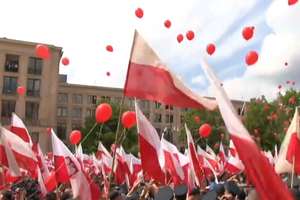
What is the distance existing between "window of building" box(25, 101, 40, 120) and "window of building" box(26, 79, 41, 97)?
45.6 inches

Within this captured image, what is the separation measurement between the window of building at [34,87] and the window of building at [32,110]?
1.16 m

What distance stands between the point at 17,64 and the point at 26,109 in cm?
581

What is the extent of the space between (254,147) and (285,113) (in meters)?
51.9

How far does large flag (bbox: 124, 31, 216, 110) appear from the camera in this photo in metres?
5.64

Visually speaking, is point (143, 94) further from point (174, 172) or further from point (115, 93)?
point (115, 93)

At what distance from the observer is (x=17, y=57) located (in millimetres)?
66938

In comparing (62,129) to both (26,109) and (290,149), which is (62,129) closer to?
(26,109)

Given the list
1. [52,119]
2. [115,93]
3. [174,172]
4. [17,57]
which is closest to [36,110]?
[52,119]

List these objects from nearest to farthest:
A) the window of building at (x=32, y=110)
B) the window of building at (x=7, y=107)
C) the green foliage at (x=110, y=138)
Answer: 1. the green foliage at (x=110, y=138)
2. the window of building at (x=7, y=107)
3. the window of building at (x=32, y=110)

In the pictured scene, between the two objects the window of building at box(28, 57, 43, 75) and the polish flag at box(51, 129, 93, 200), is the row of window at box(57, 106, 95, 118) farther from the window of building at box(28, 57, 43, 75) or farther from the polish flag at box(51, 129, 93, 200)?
the polish flag at box(51, 129, 93, 200)

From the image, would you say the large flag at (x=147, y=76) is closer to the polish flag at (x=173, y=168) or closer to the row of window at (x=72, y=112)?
the polish flag at (x=173, y=168)

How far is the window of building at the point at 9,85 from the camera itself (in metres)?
66.4

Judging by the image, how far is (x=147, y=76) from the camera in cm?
575

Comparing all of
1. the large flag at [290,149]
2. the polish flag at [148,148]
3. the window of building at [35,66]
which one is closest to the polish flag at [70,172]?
the polish flag at [148,148]
